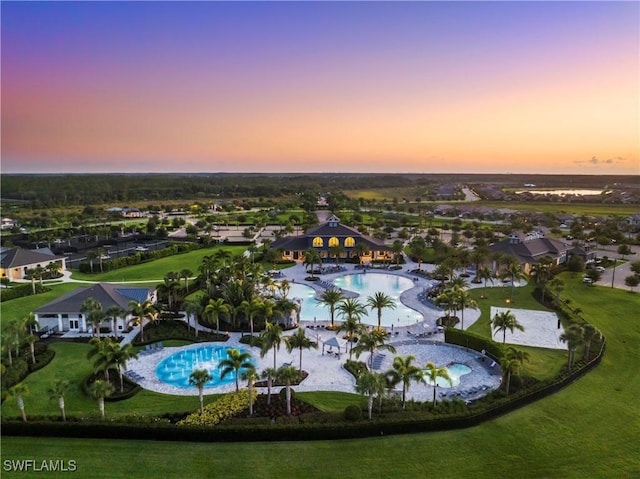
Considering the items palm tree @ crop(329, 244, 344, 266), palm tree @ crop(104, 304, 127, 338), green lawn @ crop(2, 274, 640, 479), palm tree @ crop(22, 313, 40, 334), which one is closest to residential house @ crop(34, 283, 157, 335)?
palm tree @ crop(104, 304, 127, 338)

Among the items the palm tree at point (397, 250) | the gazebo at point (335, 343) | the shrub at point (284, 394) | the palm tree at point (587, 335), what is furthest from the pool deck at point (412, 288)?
the shrub at point (284, 394)

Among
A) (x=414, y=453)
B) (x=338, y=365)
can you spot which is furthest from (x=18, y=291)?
(x=414, y=453)

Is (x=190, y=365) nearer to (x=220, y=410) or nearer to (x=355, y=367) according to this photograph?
(x=220, y=410)

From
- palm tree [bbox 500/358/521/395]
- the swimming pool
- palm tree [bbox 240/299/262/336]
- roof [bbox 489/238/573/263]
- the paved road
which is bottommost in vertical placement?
the swimming pool

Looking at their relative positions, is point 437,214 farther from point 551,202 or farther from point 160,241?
point 160,241

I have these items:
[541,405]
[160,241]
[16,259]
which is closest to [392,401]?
[541,405]

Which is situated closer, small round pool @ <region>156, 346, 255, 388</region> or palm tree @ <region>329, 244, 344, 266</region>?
small round pool @ <region>156, 346, 255, 388</region>

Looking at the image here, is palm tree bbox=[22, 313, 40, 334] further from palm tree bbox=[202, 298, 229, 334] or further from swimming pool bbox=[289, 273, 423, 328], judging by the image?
swimming pool bbox=[289, 273, 423, 328]
